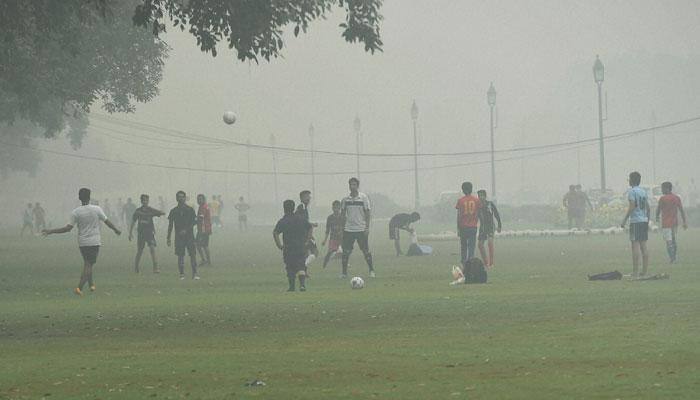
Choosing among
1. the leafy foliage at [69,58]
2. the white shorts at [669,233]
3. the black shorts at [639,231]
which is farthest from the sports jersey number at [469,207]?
the leafy foliage at [69,58]

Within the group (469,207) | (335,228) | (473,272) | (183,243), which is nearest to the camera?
(473,272)

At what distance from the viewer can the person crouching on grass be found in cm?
2425

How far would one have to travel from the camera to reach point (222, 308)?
21406 millimetres

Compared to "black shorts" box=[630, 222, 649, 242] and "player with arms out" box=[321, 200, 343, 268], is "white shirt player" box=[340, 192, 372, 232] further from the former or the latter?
"black shorts" box=[630, 222, 649, 242]

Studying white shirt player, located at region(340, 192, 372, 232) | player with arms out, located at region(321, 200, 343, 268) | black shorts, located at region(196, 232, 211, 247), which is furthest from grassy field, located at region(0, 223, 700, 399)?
black shorts, located at region(196, 232, 211, 247)

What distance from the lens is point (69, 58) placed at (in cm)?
3594

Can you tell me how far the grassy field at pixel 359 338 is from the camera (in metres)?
12.4

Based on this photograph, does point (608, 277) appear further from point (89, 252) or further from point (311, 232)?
point (89, 252)

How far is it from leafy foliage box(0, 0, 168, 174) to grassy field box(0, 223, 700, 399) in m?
4.80

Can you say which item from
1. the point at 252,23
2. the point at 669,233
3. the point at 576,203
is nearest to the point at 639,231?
the point at 669,233

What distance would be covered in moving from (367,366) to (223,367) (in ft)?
4.51

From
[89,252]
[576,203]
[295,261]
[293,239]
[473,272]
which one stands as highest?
[576,203]

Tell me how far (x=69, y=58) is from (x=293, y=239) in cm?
1361

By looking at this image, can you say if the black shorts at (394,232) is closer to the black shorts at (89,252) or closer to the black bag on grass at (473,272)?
the black bag on grass at (473,272)
